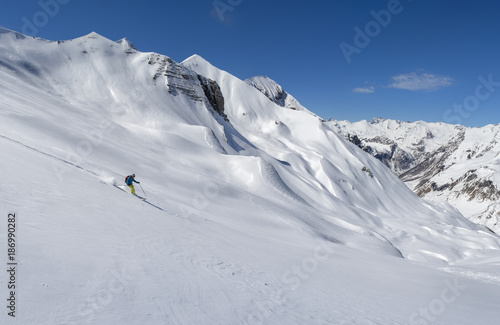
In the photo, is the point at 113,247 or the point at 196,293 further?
the point at 113,247

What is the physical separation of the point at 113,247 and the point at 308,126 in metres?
109

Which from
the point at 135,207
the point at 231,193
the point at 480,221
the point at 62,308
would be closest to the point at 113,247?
the point at 62,308

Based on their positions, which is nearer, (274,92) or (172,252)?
(172,252)

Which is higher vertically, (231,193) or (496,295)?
(231,193)

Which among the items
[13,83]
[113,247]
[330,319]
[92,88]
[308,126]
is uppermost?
[308,126]

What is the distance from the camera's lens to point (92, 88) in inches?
2132

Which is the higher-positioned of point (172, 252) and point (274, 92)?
point (274, 92)

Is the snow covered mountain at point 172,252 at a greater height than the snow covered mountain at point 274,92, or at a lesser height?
lesser

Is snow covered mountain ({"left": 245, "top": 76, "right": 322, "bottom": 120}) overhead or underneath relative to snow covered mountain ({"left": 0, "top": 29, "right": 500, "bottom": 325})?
overhead

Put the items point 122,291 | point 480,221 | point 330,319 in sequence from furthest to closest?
point 480,221, point 330,319, point 122,291

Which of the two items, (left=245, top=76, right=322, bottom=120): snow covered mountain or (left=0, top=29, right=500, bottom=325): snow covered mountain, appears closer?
(left=0, top=29, right=500, bottom=325): snow covered mountain

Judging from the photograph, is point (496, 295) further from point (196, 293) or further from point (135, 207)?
point (135, 207)

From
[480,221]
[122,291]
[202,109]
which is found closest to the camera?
[122,291]

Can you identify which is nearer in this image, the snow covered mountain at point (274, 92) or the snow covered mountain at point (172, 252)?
the snow covered mountain at point (172, 252)
